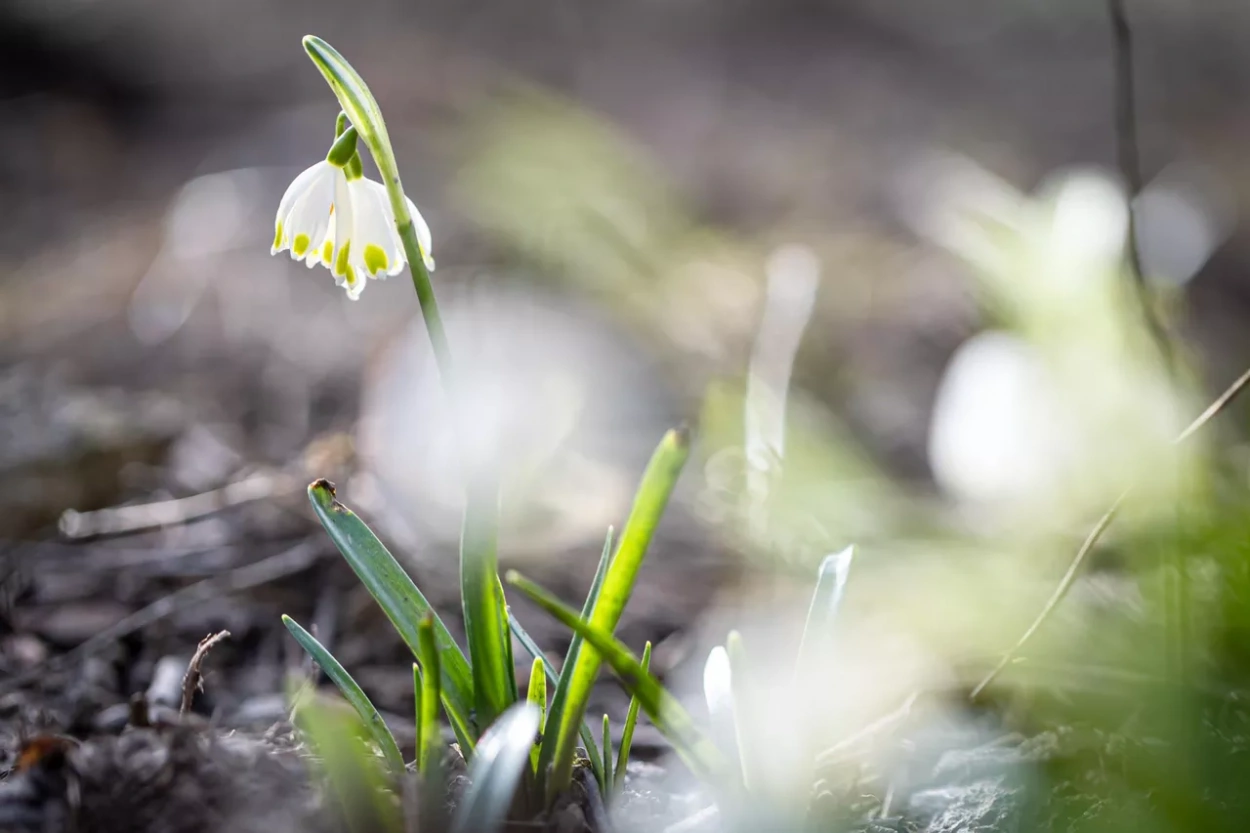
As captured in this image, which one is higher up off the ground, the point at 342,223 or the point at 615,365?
the point at 342,223

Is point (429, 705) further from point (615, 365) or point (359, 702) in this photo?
point (615, 365)

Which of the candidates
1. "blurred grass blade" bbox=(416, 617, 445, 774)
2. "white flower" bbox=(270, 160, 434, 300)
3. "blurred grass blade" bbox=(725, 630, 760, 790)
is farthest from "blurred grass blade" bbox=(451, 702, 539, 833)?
"white flower" bbox=(270, 160, 434, 300)

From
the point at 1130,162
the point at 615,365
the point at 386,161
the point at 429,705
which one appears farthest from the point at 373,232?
the point at 615,365

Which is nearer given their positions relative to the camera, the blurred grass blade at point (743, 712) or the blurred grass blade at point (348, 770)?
the blurred grass blade at point (348, 770)

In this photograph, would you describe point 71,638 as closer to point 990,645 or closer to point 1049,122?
point 990,645

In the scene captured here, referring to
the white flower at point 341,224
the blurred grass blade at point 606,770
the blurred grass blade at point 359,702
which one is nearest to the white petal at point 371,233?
the white flower at point 341,224

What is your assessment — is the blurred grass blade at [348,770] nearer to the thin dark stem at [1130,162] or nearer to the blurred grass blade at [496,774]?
the blurred grass blade at [496,774]

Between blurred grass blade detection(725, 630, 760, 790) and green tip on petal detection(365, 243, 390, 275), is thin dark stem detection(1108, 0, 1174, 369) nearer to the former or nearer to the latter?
blurred grass blade detection(725, 630, 760, 790)
